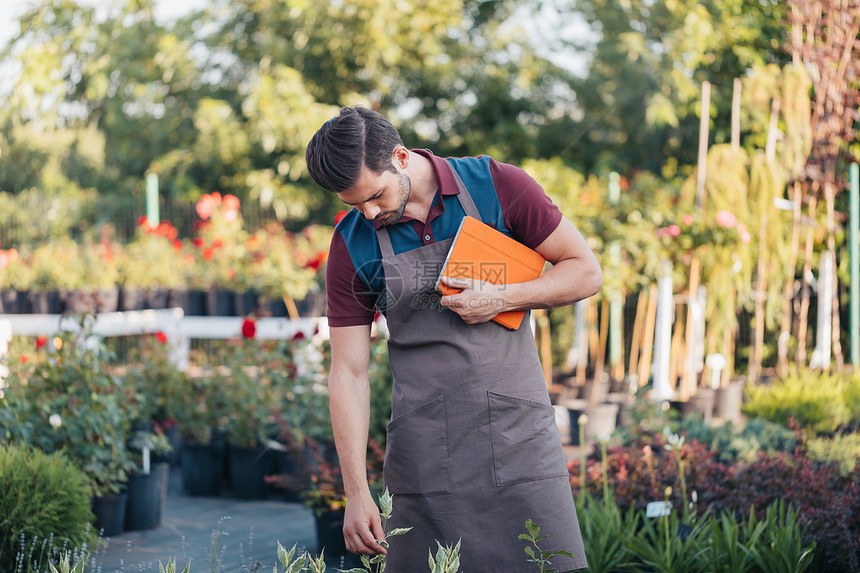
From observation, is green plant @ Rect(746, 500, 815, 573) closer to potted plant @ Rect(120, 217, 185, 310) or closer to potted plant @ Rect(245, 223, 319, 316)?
potted plant @ Rect(245, 223, 319, 316)

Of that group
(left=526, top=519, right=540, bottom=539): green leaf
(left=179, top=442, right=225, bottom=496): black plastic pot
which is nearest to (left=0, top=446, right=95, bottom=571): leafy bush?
(left=526, top=519, right=540, bottom=539): green leaf

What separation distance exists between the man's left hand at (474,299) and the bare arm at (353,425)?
0.27 m

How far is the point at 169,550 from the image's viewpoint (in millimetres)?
3348

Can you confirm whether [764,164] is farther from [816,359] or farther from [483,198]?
[483,198]

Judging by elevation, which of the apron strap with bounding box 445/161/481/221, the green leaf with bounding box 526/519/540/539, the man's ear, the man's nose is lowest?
the green leaf with bounding box 526/519/540/539

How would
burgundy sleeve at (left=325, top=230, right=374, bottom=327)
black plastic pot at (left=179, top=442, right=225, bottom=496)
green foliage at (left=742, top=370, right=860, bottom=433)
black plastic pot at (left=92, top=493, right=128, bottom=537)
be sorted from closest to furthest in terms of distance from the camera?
burgundy sleeve at (left=325, top=230, right=374, bottom=327) → black plastic pot at (left=92, top=493, right=128, bottom=537) → black plastic pot at (left=179, top=442, right=225, bottom=496) → green foliage at (left=742, top=370, right=860, bottom=433)

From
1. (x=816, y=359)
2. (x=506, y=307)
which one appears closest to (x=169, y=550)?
(x=506, y=307)

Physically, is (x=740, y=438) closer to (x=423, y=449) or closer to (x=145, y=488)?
(x=423, y=449)

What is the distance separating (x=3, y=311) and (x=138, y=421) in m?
2.48

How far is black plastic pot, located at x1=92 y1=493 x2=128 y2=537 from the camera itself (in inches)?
137

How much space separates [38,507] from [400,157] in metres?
1.70

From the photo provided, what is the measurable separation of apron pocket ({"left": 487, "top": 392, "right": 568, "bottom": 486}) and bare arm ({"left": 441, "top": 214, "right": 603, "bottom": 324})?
0.20 metres

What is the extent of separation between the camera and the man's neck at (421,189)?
5.88ft

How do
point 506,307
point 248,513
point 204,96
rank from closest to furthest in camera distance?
point 506,307 → point 248,513 → point 204,96
